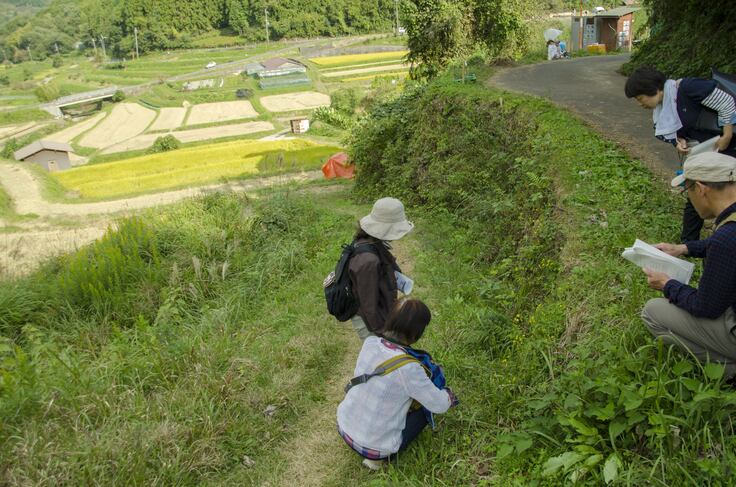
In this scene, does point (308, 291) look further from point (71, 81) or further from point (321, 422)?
point (71, 81)

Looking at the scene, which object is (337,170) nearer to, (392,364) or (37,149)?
(392,364)

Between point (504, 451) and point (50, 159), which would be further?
point (50, 159)

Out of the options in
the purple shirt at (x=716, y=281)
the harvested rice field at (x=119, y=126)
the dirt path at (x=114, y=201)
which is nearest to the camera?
the purple shirt at (x=716, y=281)

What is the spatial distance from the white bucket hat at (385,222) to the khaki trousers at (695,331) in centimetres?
163

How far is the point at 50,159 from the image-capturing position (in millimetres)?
36438

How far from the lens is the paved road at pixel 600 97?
648 centimetres

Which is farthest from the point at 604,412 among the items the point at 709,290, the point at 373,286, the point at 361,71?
the point at 361,71

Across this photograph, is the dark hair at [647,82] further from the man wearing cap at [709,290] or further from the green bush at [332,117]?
the green bush at [332,117]

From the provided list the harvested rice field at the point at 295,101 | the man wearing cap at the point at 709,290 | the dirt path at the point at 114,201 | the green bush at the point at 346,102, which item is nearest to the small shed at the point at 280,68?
the harvested rice field at the point at 295,101

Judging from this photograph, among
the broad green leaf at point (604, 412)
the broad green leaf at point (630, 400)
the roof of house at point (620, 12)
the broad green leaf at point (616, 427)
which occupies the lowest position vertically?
the broad green leaf at point (616, 427)

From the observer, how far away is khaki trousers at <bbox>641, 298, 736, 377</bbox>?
8.18 feet

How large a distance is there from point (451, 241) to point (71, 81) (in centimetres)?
9483

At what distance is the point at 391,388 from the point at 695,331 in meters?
1.59

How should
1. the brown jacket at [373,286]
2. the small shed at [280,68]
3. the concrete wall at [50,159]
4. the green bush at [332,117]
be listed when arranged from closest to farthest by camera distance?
the brown jacket at [373,286] < the concrete wall at [50,159] < the green bush at [332,117] < the small shed at [280,68]
